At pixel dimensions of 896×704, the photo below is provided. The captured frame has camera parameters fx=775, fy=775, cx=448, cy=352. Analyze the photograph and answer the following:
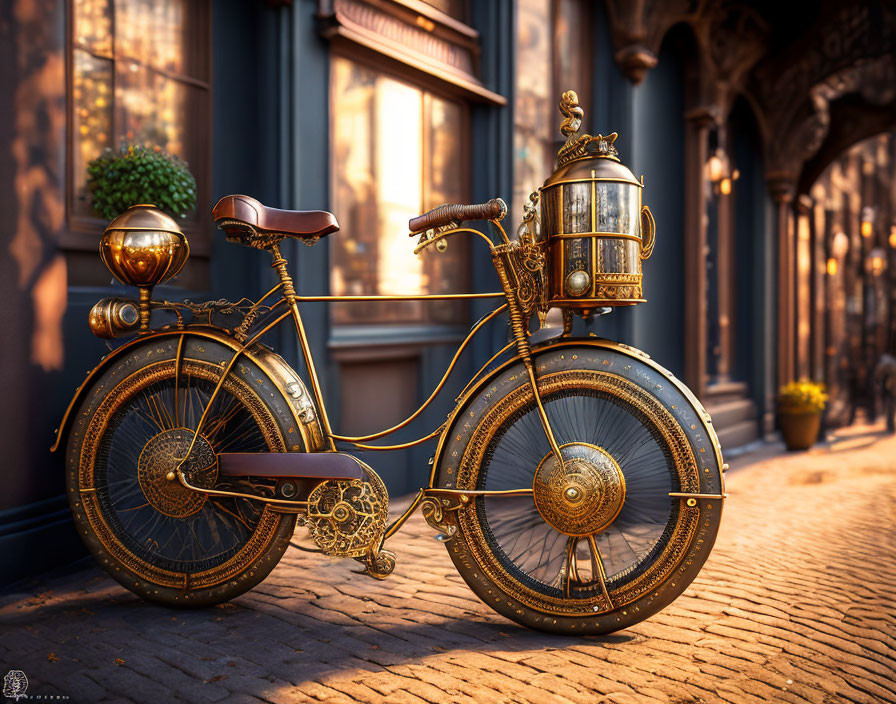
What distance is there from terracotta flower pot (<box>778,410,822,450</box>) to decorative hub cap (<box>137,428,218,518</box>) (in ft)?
26.8

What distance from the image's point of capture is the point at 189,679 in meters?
2.54

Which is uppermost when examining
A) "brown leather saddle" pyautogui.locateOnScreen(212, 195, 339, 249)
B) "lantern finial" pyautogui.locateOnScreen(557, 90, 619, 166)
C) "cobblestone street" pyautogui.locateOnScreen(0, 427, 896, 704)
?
"lantern finial" pyautogui.locateOnScreen(557, 90, 619, 166)

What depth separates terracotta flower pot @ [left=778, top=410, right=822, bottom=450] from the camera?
31.1 feet

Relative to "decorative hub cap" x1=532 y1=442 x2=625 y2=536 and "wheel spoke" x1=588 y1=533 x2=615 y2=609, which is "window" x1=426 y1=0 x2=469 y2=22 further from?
"wheel spoke" x1=588 y1=533 x2=615 y2=609

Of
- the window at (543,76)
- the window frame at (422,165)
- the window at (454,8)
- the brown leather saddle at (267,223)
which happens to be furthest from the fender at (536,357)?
the window at (454,8)

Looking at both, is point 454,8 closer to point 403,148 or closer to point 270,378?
point 403,148

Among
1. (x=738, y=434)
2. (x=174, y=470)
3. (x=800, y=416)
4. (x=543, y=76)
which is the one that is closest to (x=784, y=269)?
(x=800, y=416)

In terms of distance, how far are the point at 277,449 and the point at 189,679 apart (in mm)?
942

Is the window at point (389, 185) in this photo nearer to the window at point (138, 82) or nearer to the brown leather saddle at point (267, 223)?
the window at point (138, 82)

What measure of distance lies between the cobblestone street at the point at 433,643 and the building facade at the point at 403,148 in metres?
0.94

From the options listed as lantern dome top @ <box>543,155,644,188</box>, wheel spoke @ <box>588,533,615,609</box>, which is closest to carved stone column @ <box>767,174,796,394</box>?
lantern dome top @ <box>543,155,644,188</box>

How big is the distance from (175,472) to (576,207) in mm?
1919

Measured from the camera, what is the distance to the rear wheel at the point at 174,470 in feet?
10.4

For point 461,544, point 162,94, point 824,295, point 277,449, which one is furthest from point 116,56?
point 824,295
